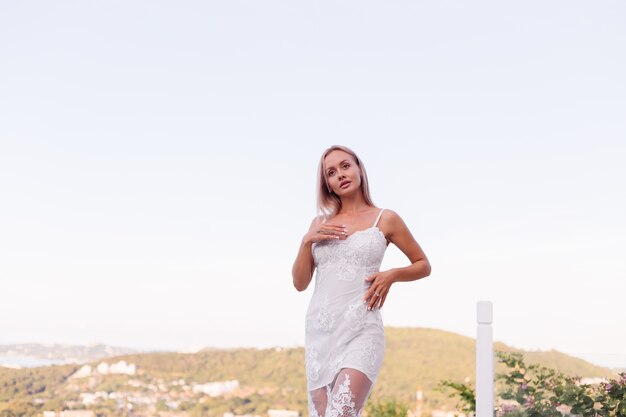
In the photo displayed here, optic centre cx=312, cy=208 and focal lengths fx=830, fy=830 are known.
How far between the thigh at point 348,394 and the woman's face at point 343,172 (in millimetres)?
685

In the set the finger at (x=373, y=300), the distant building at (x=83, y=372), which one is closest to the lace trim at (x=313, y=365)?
the finger at (x=373, y=300)

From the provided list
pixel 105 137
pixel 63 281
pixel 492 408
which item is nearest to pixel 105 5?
pixel 105 137

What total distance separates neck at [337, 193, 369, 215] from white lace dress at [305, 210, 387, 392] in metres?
0.11

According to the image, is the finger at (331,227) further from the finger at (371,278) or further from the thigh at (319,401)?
the thigh at (319,401)

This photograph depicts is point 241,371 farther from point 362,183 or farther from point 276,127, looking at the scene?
point 362,183

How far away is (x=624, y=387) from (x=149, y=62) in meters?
11.0

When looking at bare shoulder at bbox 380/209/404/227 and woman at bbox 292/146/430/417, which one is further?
bare shoulder at bbox 380/209/404/227

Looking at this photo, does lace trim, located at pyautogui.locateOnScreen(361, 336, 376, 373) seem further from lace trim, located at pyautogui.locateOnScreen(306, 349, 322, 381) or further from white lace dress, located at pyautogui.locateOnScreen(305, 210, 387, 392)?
lace trim, located at pyautogui.locateOnScreen(306, 349, 322, 381)

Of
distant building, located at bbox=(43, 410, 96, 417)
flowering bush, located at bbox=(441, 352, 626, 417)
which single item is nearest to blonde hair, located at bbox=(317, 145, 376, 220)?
flowering bush, located at bbox=(441, 352, 626, 417)

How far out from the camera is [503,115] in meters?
12.7

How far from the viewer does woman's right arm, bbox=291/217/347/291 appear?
300 centimetres

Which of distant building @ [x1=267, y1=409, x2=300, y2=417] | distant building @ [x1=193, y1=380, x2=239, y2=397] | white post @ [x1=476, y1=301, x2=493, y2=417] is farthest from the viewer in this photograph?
distant building @ [x1=193, y1=380, x2=239, y2=397]

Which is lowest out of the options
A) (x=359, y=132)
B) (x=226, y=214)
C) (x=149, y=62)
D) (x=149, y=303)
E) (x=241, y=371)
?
(x=241, y=371)

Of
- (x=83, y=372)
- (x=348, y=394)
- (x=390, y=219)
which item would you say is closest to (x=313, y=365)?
(x=348, y=394)
